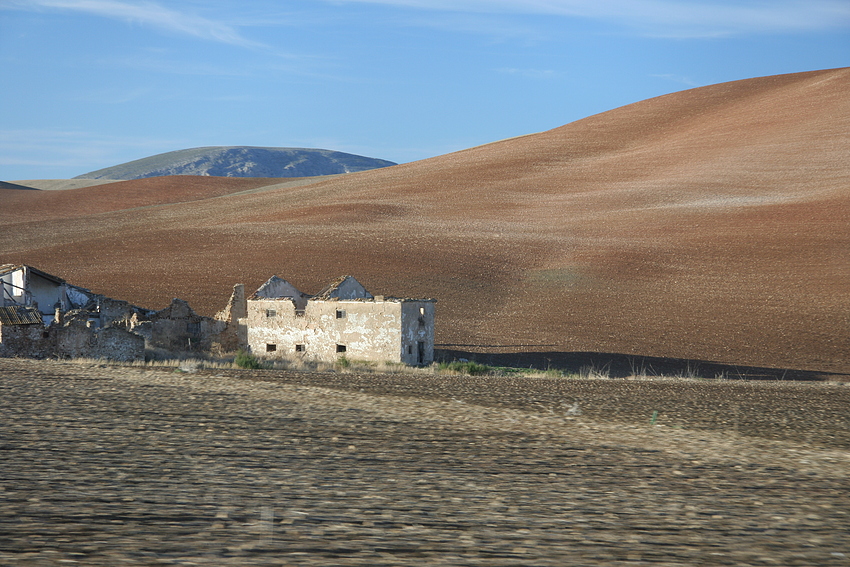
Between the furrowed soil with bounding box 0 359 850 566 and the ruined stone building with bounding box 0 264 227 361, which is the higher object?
the ruined stone building with bounding box 0 264 227 361

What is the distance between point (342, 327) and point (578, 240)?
3356 centimetres

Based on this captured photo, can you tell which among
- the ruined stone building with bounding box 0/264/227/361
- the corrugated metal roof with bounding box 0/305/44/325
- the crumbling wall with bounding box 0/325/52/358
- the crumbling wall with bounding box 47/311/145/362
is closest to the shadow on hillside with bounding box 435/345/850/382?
the ruined stone building with bounding box 0/264/227/361

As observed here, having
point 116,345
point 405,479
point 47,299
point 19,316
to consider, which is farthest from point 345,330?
point 405,479

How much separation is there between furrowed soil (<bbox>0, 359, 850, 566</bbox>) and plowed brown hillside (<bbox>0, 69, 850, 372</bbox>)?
26.3 metres

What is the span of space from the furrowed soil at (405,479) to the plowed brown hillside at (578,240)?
26254 millimetres

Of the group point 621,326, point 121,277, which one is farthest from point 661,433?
point 121,277

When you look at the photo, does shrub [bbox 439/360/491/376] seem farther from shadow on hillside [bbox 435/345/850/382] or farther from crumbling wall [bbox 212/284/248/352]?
crumbling wall [bbox 212/284/248/352]

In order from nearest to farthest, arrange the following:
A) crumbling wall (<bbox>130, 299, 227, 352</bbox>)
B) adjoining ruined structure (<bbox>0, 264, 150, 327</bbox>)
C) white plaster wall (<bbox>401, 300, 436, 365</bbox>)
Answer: white plaster wall (<bbox>401, 300, 436, 365</bbox>) → crumbling wall (<bbox>130, 299, 227, 352</bbox>) → adjoining ruined structure (<bbox>0, 264, 150, 327</bbox>)

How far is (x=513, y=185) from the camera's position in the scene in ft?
284

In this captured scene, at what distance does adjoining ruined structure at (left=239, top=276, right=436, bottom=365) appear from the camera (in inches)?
1377

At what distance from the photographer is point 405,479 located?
36.7 ft

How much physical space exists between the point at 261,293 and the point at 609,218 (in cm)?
3967

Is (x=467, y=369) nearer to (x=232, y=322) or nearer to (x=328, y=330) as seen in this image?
(x=328, y=330)

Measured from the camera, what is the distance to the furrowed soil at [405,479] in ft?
25.8
